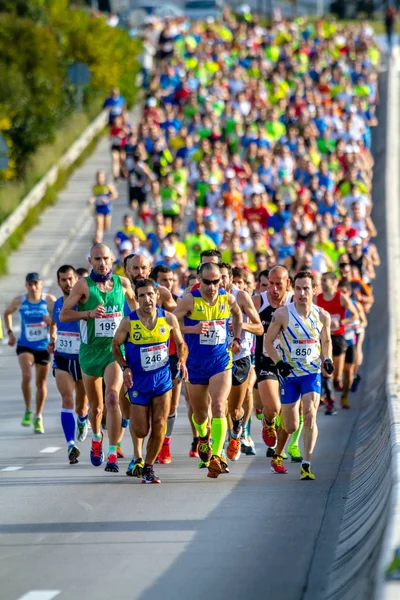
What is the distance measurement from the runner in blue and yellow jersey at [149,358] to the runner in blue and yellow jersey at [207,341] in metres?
0.62

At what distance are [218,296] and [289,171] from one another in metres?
18.0

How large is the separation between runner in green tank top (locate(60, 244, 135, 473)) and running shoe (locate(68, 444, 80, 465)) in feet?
2.05

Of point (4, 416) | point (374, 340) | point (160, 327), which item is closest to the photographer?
point (160, 327)

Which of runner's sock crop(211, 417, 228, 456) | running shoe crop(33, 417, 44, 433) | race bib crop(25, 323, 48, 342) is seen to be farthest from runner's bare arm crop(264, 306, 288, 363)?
race bib crop(25, 323, 48, 342)

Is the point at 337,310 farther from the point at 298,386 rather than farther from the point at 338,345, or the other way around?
the point at 298,386

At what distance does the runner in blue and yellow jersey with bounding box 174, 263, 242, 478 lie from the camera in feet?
48.6

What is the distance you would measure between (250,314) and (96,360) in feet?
4.91

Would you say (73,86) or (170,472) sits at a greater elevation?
(73,86)

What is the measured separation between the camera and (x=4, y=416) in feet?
65.6

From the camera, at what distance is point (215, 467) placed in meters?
14.5

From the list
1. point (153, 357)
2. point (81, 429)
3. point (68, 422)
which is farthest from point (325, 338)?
point (81, 429)

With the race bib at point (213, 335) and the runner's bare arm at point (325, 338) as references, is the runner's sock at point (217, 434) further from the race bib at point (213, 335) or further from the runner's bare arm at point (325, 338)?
the runner's bare arm at point (325, 338)

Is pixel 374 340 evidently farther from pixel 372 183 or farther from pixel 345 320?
pixel 372 183

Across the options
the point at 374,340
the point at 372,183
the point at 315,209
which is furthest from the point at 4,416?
the point at 372,183
